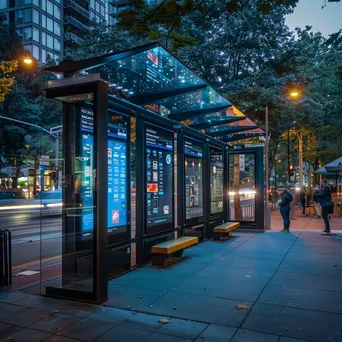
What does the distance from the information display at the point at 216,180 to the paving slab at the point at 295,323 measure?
6.70 metres

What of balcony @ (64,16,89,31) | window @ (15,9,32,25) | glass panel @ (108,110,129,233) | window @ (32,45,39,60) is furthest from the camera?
balcony @ (64,16,89,31)

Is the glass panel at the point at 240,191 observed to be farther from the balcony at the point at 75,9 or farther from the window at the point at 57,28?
the balcony at the point at 75,9

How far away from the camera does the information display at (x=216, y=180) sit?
11.7m

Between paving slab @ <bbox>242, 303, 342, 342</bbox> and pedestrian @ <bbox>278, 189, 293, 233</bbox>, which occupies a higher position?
pedestrian @ <bbox>278, 189, 293, 233</bbox>

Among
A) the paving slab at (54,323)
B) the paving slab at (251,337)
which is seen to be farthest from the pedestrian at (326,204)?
the paving slab at (54,323)

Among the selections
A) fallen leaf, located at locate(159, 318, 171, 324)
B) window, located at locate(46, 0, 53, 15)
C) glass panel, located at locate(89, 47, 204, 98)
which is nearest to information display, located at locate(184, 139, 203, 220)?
glass panel, located at locate(89, 47, 204, 98)

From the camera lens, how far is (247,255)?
8.62 meters

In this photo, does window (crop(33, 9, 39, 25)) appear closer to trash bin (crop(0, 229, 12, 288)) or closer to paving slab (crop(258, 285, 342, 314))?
trash bin (crop(0, 229, 12, 288))

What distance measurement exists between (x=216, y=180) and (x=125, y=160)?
5.70 meters

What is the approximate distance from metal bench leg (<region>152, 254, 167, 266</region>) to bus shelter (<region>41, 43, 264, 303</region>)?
285 millimetres

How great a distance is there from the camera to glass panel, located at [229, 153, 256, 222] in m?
13.4

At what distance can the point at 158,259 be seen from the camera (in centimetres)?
732

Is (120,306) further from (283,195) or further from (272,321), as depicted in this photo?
(283,195)

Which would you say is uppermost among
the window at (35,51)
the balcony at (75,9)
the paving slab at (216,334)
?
the balcony at (75,9)
